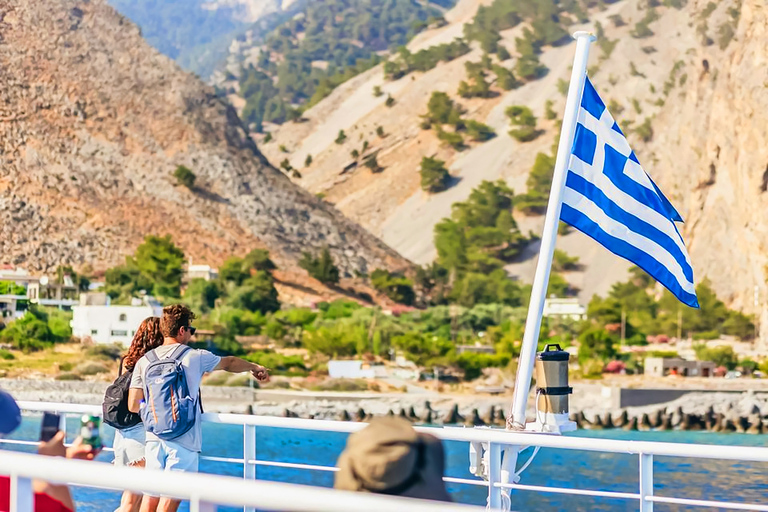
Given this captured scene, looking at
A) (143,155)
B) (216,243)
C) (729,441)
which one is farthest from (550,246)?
(143,155)

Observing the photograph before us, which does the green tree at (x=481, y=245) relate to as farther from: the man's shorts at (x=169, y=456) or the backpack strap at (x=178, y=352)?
the backpack strap at (x=178, y=352)

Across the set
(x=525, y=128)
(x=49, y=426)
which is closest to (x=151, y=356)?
(x=49, y=426)

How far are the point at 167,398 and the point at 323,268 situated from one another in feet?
217

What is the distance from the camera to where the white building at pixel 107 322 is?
2178 inches

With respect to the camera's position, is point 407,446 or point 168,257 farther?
point 168,257

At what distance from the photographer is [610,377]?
5194cm

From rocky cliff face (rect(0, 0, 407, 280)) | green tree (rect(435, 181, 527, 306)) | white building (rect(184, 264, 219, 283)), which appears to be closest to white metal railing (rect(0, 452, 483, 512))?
white building (rect(184, 264, 219, 283))

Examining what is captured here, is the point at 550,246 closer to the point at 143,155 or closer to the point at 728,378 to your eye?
the point at 728,378

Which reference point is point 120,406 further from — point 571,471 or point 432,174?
point 432,174

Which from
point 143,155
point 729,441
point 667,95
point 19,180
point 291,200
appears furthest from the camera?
point 667,95

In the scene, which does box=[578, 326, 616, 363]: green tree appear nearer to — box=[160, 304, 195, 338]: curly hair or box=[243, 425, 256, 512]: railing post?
box=[243, 425, 256, 512]: railing post

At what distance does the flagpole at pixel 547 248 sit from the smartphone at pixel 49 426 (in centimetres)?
223

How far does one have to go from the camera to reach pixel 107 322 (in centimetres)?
5544

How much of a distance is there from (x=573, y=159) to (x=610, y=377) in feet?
157
